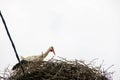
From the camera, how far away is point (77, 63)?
6.32 meters

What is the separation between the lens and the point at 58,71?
6.01 m

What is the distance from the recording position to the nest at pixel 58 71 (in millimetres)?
5883

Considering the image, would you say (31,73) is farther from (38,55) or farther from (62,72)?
(38,55)

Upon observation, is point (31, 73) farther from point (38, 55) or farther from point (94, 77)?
point (38, 55)

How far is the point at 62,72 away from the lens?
6.02 metres

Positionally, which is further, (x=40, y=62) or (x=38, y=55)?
(x=38, y=55)

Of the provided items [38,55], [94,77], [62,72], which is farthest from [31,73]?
[38,55]

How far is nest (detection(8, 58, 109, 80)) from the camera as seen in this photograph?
19.3 feet

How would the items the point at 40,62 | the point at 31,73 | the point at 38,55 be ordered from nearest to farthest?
the point at 31,73, the point at 40,62, the point at 38,55

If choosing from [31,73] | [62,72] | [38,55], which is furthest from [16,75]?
[38,55]

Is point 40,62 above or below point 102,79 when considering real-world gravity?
above

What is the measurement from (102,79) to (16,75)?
1.40 meters

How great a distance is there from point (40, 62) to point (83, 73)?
31.5 inches

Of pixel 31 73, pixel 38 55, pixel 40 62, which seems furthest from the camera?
pixel 38 55
